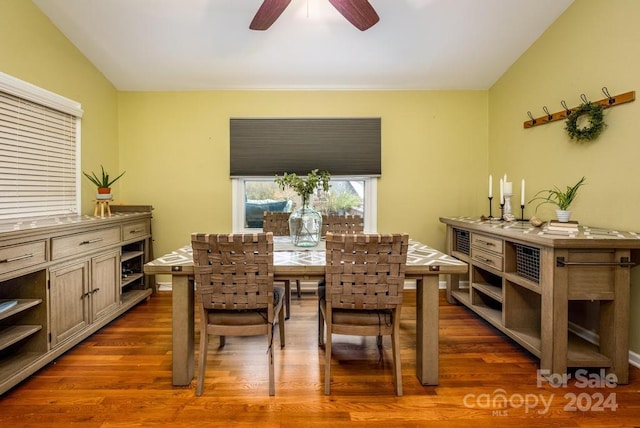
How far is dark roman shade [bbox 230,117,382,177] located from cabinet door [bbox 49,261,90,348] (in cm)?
181

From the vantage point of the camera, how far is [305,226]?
2.41 m

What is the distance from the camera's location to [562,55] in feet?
8.78

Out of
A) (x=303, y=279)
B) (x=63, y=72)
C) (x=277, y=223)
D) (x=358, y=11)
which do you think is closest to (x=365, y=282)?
(x=303, y=279)

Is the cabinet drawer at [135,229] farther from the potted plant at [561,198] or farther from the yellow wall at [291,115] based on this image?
the potted plant at [561,198]

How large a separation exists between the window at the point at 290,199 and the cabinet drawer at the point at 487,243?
3.92ft

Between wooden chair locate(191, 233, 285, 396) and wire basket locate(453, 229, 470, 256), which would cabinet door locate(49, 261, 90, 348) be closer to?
wooden chair locate(191, 233, 285, 396)

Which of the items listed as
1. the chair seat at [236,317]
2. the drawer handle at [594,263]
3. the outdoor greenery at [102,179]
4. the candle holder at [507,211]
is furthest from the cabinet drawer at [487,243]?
the outdoor greenery at [102,179]

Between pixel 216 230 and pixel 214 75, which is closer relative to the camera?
pixel 214 75

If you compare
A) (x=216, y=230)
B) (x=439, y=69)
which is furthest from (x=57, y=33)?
(x=439, y=69)

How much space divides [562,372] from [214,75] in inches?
154

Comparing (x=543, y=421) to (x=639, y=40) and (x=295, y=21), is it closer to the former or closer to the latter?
(x=639, y=40)

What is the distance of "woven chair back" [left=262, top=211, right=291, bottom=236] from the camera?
3146 mm

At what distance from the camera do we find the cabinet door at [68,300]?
2.16m

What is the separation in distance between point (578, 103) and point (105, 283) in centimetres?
415
